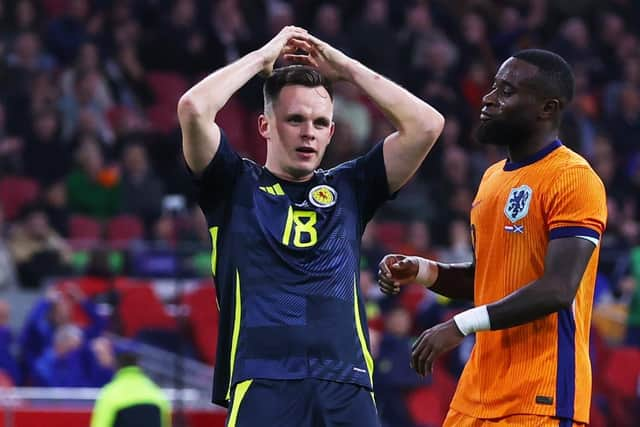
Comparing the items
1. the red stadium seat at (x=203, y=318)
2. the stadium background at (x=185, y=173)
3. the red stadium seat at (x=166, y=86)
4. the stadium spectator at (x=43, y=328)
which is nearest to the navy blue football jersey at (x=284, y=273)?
the stadium background at (x=185, y=173)

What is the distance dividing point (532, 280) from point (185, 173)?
9.79 meters

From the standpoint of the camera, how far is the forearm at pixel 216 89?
4.74 meters

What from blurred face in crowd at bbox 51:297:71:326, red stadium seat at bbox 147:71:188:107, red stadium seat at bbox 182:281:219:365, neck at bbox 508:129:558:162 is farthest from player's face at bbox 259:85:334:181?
red stadium seat at bbox 147:71:188:107

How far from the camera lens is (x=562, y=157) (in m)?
4.82

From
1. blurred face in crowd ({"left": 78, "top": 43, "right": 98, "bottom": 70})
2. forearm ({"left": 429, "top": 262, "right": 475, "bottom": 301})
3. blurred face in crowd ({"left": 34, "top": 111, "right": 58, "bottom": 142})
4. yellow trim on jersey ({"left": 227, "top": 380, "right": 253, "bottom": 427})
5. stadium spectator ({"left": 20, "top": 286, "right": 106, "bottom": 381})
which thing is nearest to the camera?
yellow trim on jersey ({"left": 227, "top": 380, "right": 253, "bottom": 427})

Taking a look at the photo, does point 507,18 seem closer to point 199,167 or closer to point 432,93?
point 432,93

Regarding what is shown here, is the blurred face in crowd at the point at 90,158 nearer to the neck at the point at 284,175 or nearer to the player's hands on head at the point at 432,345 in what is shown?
the neck at the point at 284,175

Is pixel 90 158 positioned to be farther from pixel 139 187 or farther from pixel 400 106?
pixel 400 106

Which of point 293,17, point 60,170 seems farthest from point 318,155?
point 293,17

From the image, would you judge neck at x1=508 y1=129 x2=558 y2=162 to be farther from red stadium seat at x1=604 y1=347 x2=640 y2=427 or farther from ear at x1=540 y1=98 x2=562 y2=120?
red stadium seat at x1=604 y1=347 x2=640 y2=427

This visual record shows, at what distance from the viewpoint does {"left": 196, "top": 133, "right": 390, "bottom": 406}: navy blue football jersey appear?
184 inches

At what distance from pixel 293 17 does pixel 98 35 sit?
8.33ft

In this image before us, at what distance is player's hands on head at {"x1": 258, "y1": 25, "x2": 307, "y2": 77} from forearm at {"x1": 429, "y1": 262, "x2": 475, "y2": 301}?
1021 millimetres

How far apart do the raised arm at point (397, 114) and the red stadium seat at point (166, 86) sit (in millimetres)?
11076
